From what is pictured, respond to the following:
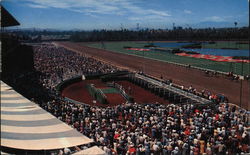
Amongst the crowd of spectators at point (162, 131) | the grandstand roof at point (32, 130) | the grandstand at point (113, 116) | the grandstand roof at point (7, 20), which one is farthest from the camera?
→ the grandstand roof at point (7, 20)

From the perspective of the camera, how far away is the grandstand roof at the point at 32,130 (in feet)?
25.2

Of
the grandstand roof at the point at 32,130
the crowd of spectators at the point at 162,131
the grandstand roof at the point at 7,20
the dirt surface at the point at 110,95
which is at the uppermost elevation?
the grandstand roof at the point at 7,20

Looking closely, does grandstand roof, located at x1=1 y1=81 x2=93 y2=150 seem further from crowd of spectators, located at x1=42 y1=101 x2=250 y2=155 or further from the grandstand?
crowd of spectators, located at x1=42 y1=101 x2=250 y2=155

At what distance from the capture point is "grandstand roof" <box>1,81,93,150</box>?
25.2 ft

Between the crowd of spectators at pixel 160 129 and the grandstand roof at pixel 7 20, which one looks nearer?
the crowd of spectators at pixel 160 129

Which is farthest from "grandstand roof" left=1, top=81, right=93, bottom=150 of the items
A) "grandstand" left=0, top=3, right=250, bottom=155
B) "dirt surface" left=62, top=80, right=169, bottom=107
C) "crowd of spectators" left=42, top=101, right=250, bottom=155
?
"dirt surface" left=62, top=80, right=169, bottom=107

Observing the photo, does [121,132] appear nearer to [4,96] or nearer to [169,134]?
[169,134]

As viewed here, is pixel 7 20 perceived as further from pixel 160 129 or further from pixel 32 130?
pixel 32 130

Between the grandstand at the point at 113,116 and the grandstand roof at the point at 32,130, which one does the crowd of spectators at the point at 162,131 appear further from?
the grandstand roof at the point at 32,130

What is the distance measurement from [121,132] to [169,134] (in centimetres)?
271

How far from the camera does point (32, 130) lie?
326 inches

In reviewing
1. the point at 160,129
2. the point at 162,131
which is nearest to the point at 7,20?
the point at 160,129

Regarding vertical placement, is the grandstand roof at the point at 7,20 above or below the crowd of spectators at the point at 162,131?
above

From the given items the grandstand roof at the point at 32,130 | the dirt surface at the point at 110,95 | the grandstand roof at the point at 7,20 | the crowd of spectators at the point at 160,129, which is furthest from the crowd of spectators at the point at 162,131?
the grandstand roof at the point at 7,20
